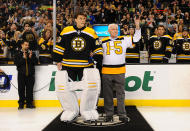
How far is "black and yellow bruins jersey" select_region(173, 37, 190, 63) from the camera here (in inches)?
244

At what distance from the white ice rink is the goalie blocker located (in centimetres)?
44

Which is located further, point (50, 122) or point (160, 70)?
point (160, 70)

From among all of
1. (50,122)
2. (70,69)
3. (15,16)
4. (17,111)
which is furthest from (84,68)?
(15,16)

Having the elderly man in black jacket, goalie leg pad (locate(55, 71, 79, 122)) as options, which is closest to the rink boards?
the elderly man in black jacket

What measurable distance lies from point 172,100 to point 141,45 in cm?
150

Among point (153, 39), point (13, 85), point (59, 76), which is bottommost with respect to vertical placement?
point (13, 85)

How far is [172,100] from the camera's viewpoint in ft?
16.7

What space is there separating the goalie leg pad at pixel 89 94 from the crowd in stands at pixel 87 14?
8.18 ft

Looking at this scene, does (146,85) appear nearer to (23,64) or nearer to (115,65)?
(115,65)

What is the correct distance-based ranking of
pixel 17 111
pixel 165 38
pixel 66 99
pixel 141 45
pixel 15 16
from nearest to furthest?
pixel 66 99
pixel 17 111
pixel 165 38
pixel 141 45
pixel 15 16

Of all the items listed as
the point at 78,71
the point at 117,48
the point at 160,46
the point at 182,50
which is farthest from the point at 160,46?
the point at 78,71

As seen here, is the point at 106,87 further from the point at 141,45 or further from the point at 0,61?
the point at 0,61

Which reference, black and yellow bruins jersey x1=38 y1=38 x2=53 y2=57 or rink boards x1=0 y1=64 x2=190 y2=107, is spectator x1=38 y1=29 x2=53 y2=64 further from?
rink boards x1=0 y1=64 x2=190 y2=107

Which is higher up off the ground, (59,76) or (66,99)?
(59,76)
